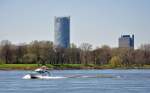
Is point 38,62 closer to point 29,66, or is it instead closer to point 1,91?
point 29,66

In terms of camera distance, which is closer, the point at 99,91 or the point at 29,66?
the point at 99,91

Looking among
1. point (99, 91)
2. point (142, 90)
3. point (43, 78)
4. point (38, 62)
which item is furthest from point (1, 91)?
point (38, 62)

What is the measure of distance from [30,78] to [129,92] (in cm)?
4482

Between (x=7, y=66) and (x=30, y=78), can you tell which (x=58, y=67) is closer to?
(x=7, y=66)

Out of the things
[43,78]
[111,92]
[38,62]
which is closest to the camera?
[111,92]

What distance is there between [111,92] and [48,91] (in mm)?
7902

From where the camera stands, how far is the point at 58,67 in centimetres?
19862

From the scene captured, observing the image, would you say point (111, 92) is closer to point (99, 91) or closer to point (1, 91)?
point (99, 91)

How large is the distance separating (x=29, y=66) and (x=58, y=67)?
14.4 meters

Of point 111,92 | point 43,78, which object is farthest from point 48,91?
point 43,78

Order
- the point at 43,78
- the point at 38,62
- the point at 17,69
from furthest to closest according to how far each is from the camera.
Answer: the point at 38,62 < the point at 17,69 < the point at 43,78

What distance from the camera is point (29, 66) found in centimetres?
18750

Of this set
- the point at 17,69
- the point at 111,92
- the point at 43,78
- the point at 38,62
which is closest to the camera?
the point at 111,92

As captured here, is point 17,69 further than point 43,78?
Yes
